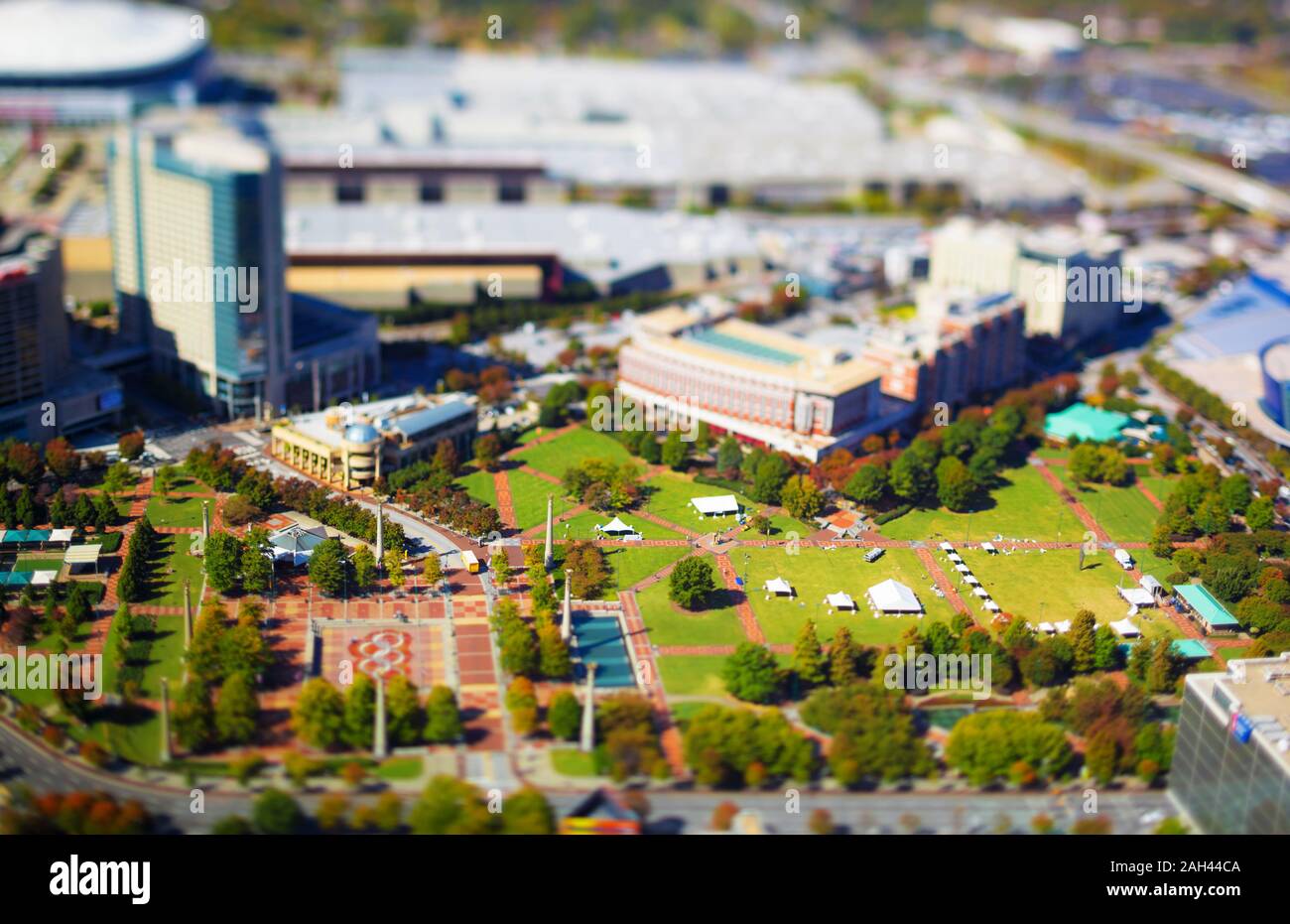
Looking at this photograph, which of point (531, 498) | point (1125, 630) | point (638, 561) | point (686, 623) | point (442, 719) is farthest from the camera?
point (531, 498)

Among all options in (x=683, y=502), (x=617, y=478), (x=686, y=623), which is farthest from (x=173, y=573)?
(x=683, y=502)

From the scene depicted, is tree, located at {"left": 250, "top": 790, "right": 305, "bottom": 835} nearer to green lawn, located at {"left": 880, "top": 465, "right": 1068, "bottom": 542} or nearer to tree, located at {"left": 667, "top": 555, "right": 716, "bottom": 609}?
tree, located at {"left": 667, "top": 555, "right": 716, "bottom": 609}

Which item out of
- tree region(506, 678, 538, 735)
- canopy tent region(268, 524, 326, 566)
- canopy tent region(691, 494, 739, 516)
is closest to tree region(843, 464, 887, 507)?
canopy tent region(691, 494, 739, 516)

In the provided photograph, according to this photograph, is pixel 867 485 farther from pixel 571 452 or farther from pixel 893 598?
pixel 571 452

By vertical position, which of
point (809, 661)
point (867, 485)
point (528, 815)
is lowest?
point (528, 815)

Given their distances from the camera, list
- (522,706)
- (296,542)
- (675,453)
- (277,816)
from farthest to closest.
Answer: (675,453)
(296,542)
(522,706)
(277,816)
